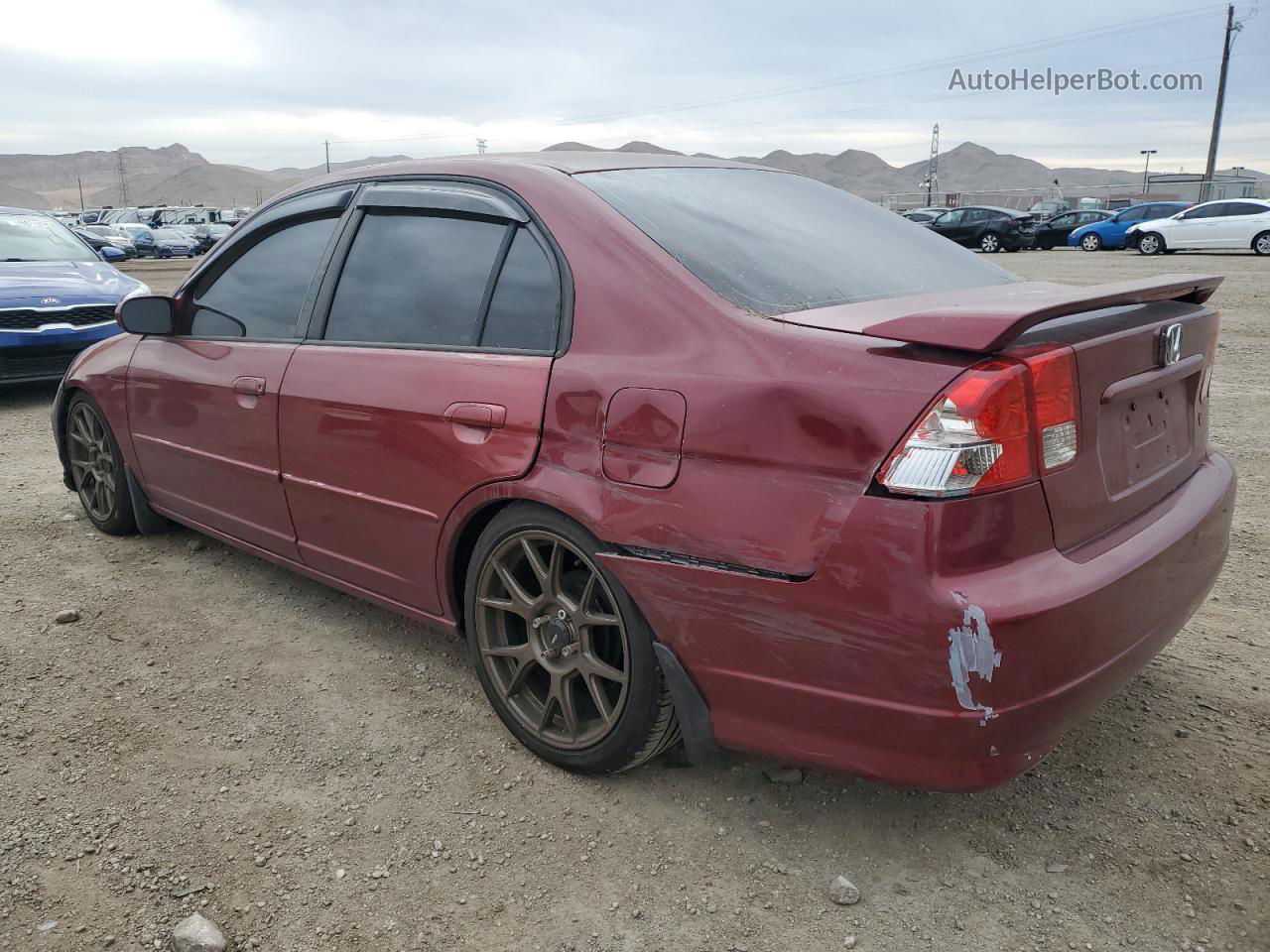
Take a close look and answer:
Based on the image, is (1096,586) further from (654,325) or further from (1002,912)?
(654,325)

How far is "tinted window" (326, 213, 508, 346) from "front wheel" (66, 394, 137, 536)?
6.03 feet

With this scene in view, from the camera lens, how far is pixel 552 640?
8.59ft

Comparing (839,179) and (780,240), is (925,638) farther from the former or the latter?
(839,179)

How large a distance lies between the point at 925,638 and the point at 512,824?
116 cm

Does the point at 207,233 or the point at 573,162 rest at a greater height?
the point at 573,162

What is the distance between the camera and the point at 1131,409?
2217 millimetres

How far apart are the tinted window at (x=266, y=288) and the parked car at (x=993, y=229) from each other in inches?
1054

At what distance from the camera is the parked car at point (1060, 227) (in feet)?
96.4

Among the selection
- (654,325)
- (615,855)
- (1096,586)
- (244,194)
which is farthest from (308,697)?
(244,194)

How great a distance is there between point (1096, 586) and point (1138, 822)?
0.76 metres

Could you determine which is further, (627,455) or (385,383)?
(385,383)

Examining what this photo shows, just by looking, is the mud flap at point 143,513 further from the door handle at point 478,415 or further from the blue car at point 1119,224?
the blue car at point 1119,224

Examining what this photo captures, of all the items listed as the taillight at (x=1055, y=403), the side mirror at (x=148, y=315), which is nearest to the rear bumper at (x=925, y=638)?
the taillight at (x=1055, y=403)

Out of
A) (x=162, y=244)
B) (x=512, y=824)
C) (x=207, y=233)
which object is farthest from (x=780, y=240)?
(x=207, y=233)
